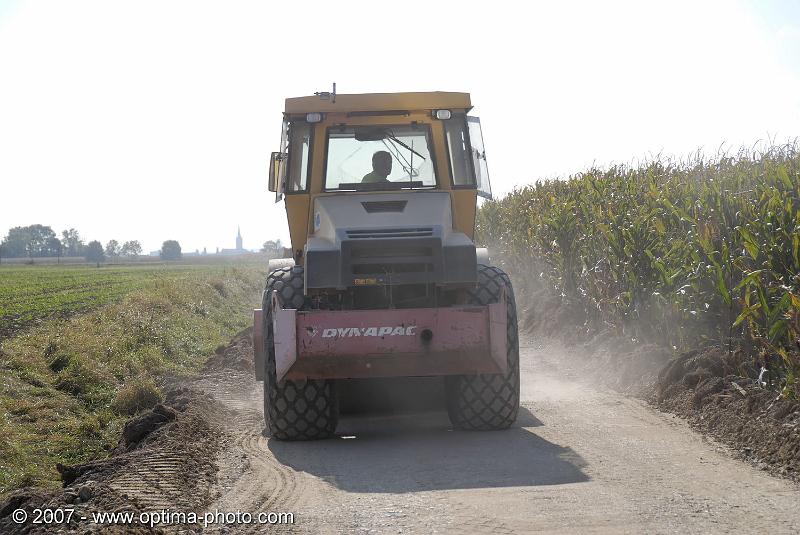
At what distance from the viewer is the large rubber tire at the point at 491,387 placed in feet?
27.2

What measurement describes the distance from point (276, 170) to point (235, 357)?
21.5 feet

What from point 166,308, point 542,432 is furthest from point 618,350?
point 166,308

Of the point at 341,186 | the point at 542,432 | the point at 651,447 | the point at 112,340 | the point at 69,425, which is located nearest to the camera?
the point at 651,447

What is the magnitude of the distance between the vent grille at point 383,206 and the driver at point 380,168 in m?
0.53

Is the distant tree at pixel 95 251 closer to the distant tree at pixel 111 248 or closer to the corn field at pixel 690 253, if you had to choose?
the distant tree at pixel 111 248

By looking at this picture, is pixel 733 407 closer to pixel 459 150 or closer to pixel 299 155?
pixel 459 150

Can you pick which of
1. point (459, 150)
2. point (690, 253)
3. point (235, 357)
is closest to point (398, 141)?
point (459, 150)

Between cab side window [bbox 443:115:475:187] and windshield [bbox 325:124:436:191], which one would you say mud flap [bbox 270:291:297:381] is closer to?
windshield [bbox 325:124:436:191]

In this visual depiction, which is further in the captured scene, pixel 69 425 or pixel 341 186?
pixel 69 425

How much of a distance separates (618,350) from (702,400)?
147 inches

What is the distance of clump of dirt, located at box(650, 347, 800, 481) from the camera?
707 centimetres

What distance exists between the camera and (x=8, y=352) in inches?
556

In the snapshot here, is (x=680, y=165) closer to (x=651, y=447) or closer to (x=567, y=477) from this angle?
(x=651, y=447)

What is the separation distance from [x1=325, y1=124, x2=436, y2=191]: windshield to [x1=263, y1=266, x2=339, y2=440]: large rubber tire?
1.30 meters
